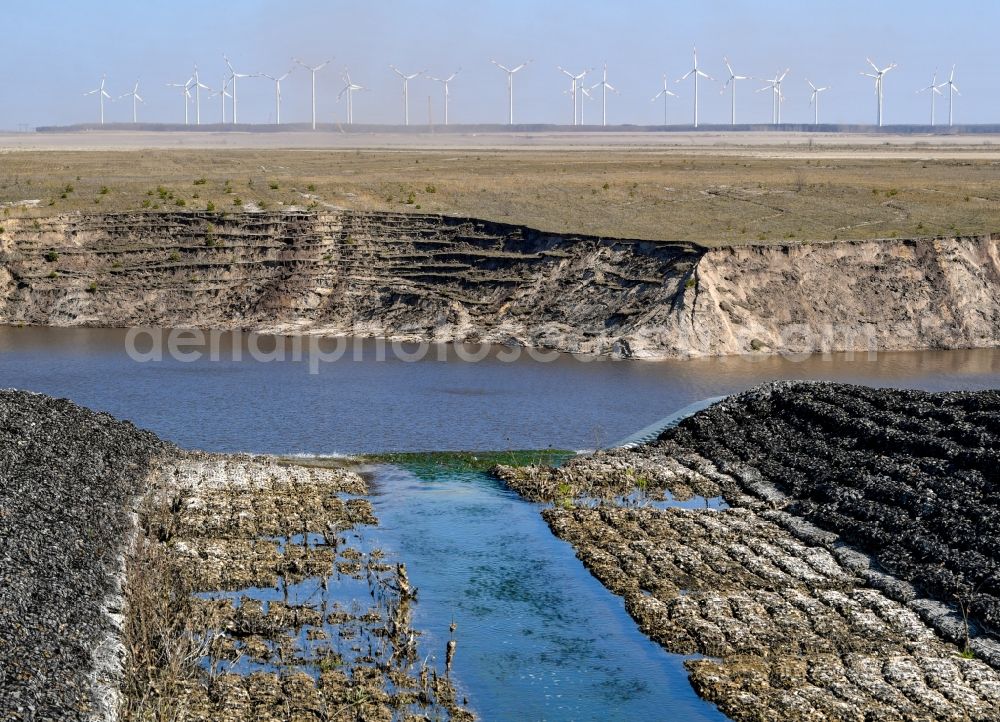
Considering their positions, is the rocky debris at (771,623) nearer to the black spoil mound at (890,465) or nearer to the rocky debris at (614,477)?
the black spoil mound at (890,465)

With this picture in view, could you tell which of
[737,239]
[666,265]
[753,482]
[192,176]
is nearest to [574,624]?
[753,482]

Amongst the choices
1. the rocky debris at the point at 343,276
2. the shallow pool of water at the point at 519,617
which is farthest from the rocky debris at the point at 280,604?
the rocky debris at the point at 343,276

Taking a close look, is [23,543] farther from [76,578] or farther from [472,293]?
[472,293]

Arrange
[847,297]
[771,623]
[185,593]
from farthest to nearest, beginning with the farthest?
[847,297] < [771,623] < [185,593]

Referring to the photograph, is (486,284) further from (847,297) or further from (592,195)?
(847,297)

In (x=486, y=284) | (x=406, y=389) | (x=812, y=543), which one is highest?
(x=486, y=284)

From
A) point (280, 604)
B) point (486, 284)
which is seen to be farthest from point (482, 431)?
point (486, 284)
